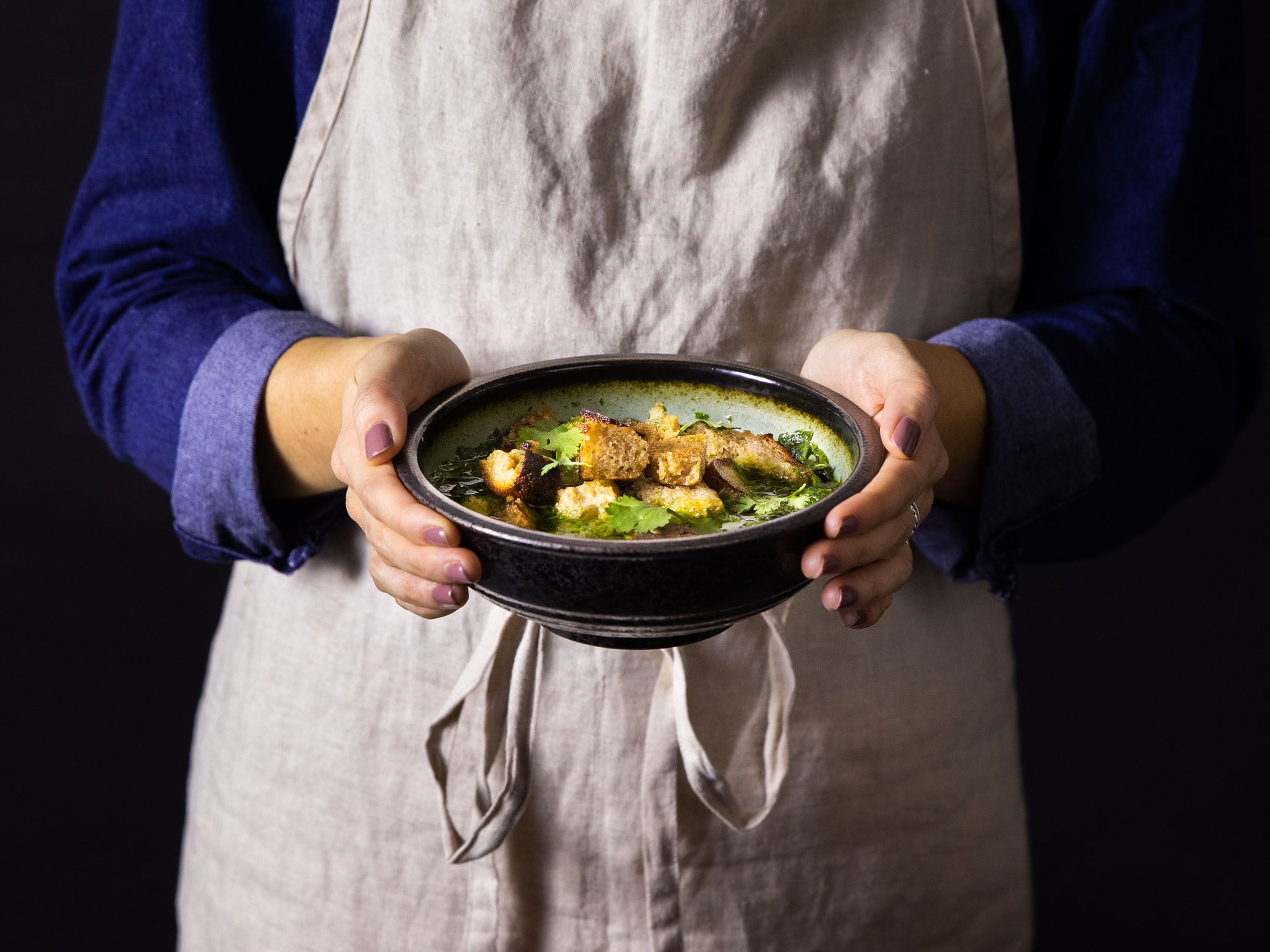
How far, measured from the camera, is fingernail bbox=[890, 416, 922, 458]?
887 mm

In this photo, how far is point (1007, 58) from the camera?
1192mm

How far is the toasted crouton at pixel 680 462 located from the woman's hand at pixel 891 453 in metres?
0.13

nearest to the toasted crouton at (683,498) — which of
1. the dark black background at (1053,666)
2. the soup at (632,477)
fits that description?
the soup at (632,477)

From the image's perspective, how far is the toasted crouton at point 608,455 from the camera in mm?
914

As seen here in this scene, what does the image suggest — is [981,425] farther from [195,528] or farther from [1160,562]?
[1160,562]

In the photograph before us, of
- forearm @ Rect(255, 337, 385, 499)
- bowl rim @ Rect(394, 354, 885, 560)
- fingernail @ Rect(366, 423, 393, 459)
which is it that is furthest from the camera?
forearm @ Rect(255, 337, 385, 499)

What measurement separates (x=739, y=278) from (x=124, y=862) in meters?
1.71

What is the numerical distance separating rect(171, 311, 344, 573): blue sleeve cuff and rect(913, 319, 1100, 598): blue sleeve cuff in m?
0.61

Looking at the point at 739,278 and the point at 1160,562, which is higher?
the point at 739,278

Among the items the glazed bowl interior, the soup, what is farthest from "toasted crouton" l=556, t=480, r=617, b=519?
the glazed bowl interior

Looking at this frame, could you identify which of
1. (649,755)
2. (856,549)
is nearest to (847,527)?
(856,549)

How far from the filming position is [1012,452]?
1158 mm

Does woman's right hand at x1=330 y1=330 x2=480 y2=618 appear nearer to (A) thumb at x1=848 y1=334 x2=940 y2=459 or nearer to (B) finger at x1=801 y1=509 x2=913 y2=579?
(B) finger at x1=801 y1=509 x2=913 y2=579

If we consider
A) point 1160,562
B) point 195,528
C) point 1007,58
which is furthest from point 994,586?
point 1160,562
